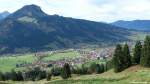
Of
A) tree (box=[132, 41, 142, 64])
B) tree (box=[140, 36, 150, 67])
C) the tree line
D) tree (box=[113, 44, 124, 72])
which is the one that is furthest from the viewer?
tree (box=[132, 41, 142, 64])

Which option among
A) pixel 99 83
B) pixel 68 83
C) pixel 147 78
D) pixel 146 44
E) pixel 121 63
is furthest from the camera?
pixel 121 63

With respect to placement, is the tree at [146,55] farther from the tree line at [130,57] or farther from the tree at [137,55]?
the tree at [137,55]

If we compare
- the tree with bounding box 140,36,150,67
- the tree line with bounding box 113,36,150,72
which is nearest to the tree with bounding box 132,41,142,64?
the tree line with bounding box 113,36,150,72

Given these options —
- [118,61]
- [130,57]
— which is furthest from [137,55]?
[118,61]

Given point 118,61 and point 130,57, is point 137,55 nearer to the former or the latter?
point 130,57

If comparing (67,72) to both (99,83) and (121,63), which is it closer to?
(121,63)

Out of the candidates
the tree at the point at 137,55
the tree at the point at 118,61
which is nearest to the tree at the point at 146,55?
the tree at the point at 137,55

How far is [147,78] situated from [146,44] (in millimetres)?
34376

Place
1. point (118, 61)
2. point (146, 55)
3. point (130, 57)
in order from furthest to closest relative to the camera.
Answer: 1. point (130, 57)
2. point (118, 61)
3. point (146, 55)

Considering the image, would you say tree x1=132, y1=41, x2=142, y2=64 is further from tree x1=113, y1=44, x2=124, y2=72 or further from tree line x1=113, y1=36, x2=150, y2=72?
tree x1=113, y1=44, x2=124, y2=72

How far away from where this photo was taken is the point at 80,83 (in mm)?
108062

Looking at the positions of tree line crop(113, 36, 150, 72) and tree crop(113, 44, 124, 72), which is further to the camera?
tree crop(113, 44, 124, 72)

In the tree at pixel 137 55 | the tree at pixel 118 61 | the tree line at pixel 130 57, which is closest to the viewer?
the tree line at pixel 130 57

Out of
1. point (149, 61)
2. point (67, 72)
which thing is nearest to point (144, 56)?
point (149, 61)
